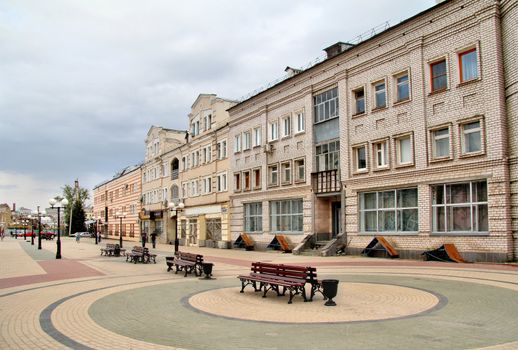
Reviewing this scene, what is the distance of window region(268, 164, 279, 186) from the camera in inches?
1287

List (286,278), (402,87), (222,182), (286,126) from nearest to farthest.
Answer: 1. (286,278)
2. (402,87)
3. (286,126)
4. (222,182)

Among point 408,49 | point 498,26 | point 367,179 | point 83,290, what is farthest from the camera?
point 367,179

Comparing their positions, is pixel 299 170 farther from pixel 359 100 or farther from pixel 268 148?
pixel 359 100

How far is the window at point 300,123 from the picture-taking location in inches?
1193

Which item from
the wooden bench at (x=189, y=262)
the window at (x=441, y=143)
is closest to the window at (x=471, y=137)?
the window at (x=441, y=143)

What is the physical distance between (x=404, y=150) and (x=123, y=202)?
51261mm

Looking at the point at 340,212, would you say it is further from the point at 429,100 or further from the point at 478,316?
the point at 478,316

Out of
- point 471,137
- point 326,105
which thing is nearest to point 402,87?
point 471,137

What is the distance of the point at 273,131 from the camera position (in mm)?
33281

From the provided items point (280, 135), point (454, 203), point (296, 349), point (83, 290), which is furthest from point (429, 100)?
point (296, 349)

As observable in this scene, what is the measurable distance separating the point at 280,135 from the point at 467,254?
15576mm

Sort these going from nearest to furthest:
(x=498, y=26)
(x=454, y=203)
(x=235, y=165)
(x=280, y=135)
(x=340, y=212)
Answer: (x=498, y=26)
(x=454, y=203)
(x=340, y=212)
(x=280, y=135)
(x=235, y=165)

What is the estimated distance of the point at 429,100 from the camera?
21766 millimetres

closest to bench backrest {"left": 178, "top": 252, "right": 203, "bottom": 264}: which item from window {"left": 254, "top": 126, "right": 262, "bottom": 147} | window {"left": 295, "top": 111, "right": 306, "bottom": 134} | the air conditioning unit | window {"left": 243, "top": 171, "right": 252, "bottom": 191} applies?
window {"left": 295, "top": 111, "right": 306, "bottom": 134}
